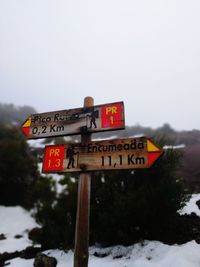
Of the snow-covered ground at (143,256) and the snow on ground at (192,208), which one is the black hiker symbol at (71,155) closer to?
the snow-covered ground at (143,256)

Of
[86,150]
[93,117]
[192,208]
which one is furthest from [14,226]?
[93,117]

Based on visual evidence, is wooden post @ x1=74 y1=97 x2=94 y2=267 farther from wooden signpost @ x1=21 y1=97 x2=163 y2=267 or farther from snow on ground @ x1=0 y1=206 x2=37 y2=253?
snow on ground @ x1=0 y1=206 x2=37 y2=253

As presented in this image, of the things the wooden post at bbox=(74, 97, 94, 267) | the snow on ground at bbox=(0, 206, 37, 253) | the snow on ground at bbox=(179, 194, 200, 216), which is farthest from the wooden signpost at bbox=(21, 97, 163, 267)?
the snow on ground at bbox=(0, 206, 37, 253)

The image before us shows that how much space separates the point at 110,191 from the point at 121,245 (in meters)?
1.29

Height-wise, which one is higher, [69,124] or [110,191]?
[69,124]

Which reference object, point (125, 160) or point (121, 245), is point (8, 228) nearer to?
point (121, 245)

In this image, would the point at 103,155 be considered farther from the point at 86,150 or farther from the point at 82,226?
the point at 82,226

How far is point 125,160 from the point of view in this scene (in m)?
2.37

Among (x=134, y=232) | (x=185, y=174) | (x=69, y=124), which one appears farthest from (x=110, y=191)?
(x=185, y=174)

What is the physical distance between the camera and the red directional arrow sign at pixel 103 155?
232 centimetres

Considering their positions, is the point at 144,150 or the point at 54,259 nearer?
the point at 144,150

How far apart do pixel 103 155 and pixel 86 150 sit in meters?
0.24

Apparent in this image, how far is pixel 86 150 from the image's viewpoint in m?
2.60

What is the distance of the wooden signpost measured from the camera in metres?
2.33
